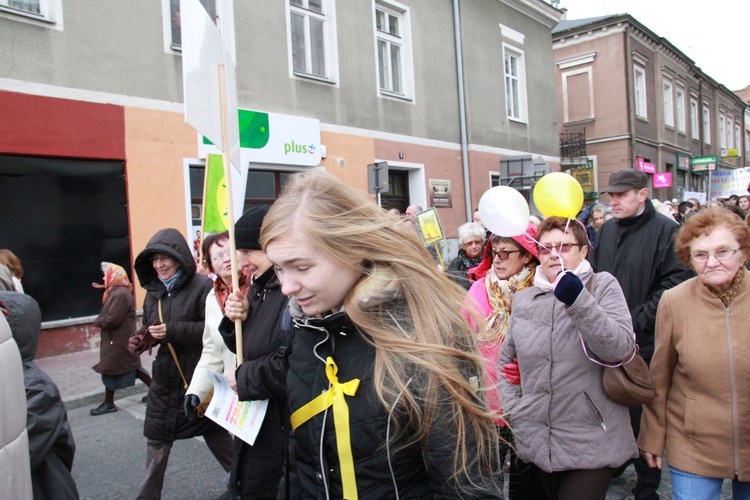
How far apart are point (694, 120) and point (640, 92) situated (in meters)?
9.06

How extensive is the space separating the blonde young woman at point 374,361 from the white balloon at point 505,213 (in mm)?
1207

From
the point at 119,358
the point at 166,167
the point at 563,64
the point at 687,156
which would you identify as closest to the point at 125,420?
the point at 119,358

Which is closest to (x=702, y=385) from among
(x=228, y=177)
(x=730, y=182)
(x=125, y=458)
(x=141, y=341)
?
(x=228, y=177)

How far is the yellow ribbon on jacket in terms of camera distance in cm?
144

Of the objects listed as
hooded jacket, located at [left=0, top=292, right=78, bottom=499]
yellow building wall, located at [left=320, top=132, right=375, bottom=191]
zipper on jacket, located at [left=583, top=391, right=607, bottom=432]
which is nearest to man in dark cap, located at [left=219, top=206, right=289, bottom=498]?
hooded jacket, located at [left=0, top=292, right=78, bottom=499]

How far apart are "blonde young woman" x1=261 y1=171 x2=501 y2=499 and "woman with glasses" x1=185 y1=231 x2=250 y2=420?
5.26 feet

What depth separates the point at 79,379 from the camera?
6773mm

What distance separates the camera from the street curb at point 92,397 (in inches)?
236

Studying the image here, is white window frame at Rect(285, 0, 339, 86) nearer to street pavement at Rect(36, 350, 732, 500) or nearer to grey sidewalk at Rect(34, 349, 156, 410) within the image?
grey sidewalk at Rect(34, 349, 156, 410)

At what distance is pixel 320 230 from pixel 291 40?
10.1 m

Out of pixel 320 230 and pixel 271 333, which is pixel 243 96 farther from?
pixel 320 230

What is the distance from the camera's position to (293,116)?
10484 millimetres

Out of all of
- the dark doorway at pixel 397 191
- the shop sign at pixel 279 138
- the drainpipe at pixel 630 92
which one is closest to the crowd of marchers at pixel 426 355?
the shop sign at pixel 279 138

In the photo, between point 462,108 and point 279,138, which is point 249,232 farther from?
point 462,108
